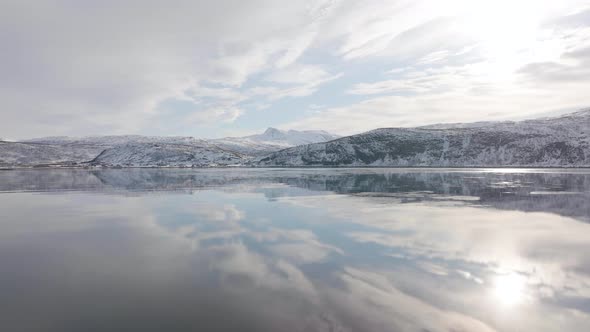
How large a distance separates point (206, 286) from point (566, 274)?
1480 centimetres

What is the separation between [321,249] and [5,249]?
55.9 ft

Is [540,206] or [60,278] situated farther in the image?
[540,206]

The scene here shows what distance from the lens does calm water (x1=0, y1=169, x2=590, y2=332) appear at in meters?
9.95

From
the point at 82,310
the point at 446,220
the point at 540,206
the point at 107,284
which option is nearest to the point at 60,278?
the point at 107,284

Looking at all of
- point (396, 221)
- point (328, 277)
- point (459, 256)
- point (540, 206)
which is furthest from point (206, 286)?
point (540, 206)

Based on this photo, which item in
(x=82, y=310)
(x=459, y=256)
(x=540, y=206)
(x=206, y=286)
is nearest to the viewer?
(x=82, y=310)

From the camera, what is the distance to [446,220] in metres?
25.0

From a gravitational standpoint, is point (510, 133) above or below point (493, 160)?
above

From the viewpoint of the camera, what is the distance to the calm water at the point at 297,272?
9.95 meters

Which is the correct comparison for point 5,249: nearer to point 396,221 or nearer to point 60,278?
point 60,278

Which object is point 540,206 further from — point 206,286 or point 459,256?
point 206,286

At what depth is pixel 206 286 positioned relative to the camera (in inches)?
490

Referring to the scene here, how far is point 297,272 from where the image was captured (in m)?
14.1

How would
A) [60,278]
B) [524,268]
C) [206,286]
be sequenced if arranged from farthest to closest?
1. [524,268]
2. [60,278]
3. [206,286]
